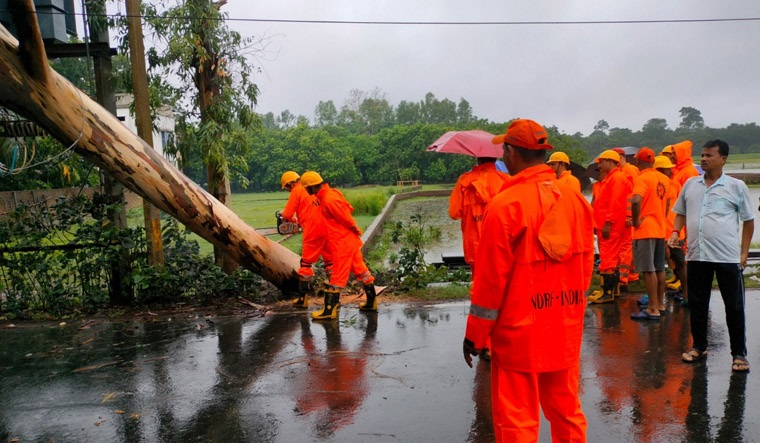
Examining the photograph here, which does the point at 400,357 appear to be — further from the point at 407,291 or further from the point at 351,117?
the point at 351,117

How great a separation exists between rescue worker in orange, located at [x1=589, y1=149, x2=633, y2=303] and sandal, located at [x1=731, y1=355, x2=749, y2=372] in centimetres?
228

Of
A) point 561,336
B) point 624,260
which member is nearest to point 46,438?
point 561,336

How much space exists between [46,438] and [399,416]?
7.74 feet

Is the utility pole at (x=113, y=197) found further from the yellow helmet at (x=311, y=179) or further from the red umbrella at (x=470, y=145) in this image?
the red umbrella at (x=470, y=145)

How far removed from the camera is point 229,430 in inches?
157

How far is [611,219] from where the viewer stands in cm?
706

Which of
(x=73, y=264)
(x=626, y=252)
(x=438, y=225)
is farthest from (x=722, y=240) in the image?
(x=438, y=225)

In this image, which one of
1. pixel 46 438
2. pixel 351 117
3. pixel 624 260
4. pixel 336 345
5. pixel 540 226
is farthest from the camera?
pixel 351 117

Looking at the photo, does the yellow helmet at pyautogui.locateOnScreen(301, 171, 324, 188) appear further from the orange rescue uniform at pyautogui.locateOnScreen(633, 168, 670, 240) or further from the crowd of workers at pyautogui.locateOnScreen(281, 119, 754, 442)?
the orange rescue uniform at pyautogui.locateOnScreen(633, 168, 670, 240)

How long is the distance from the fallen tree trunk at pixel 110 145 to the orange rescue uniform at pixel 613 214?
3.98 meters

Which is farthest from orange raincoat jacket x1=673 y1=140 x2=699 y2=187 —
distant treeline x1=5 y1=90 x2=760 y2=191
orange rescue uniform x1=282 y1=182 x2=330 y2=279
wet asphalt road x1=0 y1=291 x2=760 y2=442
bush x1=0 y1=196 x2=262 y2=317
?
distant treeline x1=5 y1=90 x2=760 y2=191

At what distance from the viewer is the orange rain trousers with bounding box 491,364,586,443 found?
9.20 ft

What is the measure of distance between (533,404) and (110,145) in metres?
5.33

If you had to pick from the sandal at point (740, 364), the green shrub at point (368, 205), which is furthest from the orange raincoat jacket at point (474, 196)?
the green shrub at point (368, 205)
